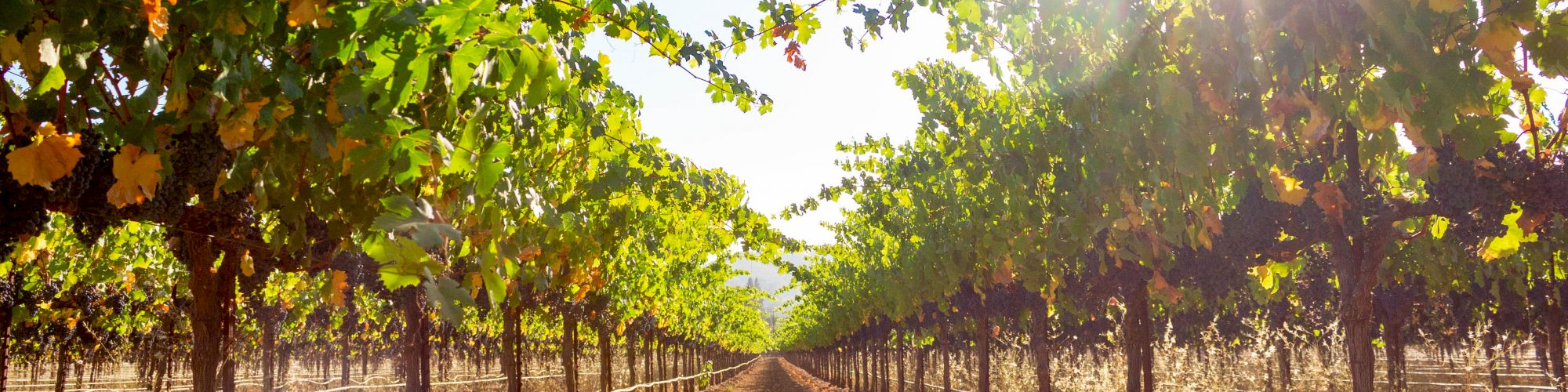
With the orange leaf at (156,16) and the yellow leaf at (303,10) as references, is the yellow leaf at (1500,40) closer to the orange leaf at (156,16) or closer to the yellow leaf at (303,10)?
the yellow leaf at (303,10)

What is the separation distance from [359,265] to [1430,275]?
8.95 meters

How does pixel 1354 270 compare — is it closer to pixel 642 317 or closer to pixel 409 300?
pixel 409 300

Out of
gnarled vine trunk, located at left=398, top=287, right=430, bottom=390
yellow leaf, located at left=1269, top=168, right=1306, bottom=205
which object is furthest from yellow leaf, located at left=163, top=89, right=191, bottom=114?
gnarled vine trunk, located at left=398, top=287, right=430, bottom=390

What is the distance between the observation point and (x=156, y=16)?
5.74 ft

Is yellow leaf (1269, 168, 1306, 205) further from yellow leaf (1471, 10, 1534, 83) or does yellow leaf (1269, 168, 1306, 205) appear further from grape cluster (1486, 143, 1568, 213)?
yellow leaf (1471, 10, 1534, 83)

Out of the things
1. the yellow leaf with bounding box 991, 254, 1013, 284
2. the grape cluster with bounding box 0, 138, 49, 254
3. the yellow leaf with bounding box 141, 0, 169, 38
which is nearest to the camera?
the yellow leaf with bounding box 141, 0, 169, 38

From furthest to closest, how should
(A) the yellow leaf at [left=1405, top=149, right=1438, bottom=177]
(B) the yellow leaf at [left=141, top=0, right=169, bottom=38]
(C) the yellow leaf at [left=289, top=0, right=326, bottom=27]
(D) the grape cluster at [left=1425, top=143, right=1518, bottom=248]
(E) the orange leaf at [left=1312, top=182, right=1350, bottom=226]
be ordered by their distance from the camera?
(D) the grape cluster at [left=1425, top=143, right=1518, bottom=248] → (E) the orange leaf at [left=1312, top=182, right=1350, bottom=226] → (A) the yellow leaf at [left=1405, top=149, right=1438, bottom=177] → (C) the yellow leaf at [left=289, top=0, right=326, bottom=27] → (B) the yellow leaf at [left=141, top=0, right=169, bottom=38]

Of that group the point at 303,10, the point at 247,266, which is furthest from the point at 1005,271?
the point at 303,10

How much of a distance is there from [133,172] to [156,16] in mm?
520

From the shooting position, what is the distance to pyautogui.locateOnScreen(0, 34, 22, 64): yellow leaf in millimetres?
1778

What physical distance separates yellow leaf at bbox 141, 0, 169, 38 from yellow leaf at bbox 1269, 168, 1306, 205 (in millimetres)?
4587

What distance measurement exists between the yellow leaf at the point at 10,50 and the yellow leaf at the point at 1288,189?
15.8ft

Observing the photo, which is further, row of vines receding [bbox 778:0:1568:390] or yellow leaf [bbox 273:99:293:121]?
row of vines receding [bbox 778:0:1568:390]

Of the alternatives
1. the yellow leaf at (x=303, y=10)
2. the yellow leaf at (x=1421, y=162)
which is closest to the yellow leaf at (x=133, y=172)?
the yellow leaf at (x=303, y=10)
